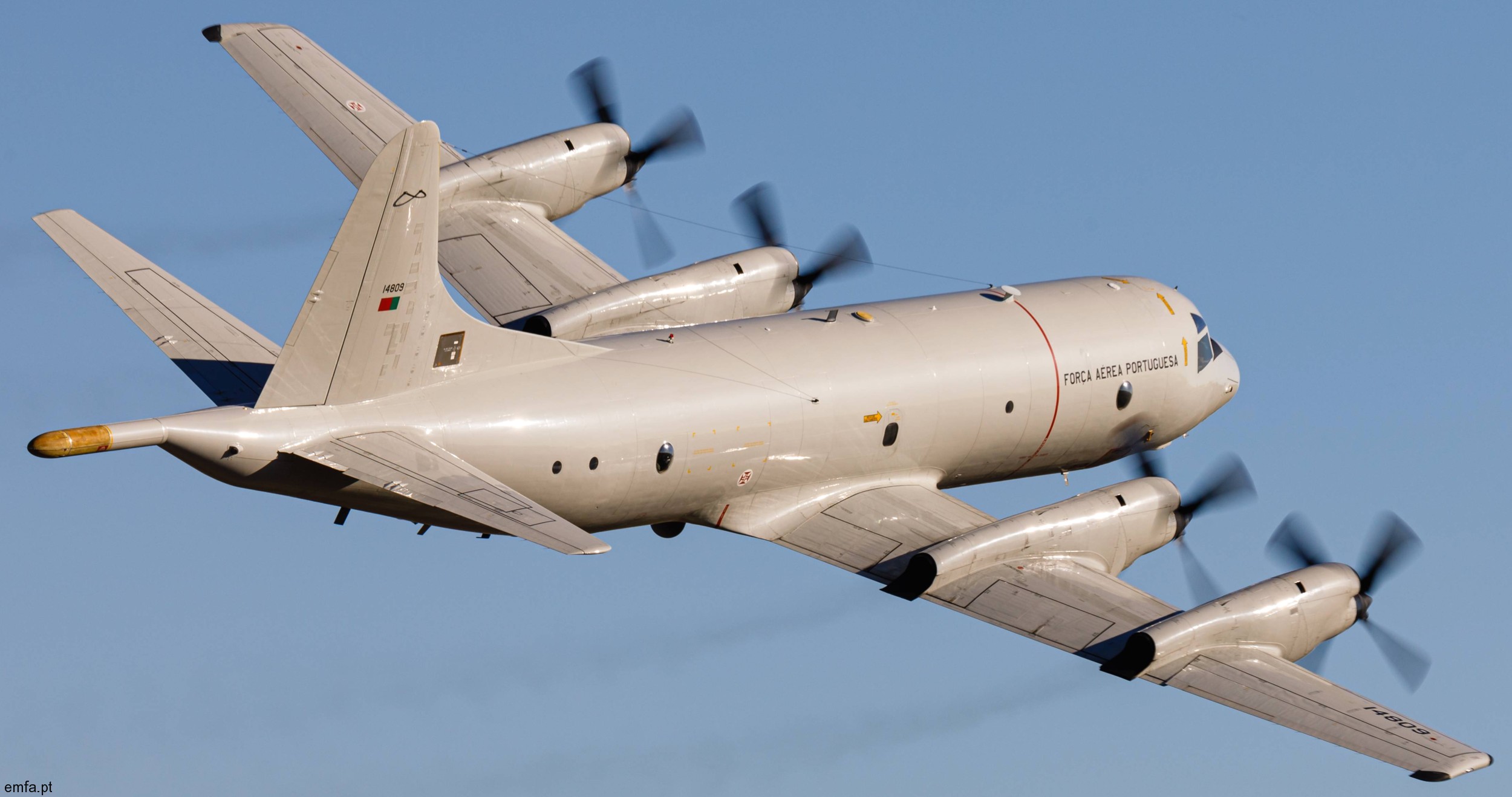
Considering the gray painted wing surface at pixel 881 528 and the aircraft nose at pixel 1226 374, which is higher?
the aircraft nose at pixel 1226 374

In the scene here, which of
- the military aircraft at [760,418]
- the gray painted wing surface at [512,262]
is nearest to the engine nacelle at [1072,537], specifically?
the military aircraft at [760,418]

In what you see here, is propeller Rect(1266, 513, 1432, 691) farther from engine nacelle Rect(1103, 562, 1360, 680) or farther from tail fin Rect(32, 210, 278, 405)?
tail fin Rect(32, 210, 278, 405)

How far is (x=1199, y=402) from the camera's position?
4159 cm

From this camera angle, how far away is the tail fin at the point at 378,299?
3045 cm

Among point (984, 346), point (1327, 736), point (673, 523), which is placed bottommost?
point (1327, 736)

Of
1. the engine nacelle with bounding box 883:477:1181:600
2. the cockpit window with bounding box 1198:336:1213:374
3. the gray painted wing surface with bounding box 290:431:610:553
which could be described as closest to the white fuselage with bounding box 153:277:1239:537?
the cockpit window with bounding box 1198:336:1213:374

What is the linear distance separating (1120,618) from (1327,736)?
12.1ft

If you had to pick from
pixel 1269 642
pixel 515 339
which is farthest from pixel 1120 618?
pixel 515 339

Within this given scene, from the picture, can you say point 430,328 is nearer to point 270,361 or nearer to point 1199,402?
point 270,361

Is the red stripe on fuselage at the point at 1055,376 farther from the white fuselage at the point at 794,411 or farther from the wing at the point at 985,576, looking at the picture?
the wing at the point at 985,576

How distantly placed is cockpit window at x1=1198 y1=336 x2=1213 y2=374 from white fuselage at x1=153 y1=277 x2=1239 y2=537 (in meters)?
0.17

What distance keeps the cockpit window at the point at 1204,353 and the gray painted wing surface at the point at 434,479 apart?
15.3 metres

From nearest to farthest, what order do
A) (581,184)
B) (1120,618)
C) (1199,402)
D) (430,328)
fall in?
(430,328)
(1120,618)
(1199,402)
(581,184)

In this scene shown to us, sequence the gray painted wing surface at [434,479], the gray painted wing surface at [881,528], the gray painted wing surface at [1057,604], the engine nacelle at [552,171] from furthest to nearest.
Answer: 1. the engine nacelle at [552,171]
2. the gray painted wing surface at [881,528]
3. the gray painted wing surface at [1057,604]
4. the gray painted wing surface at [434,479]
